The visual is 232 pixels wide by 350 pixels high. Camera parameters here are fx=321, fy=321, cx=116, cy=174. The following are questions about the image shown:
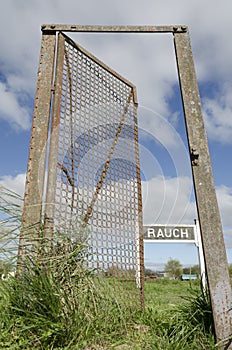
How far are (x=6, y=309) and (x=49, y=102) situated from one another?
4.71ft

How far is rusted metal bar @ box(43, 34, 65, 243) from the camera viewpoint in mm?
2098

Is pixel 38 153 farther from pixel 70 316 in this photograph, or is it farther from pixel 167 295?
pixel 167 295

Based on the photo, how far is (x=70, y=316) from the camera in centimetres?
186

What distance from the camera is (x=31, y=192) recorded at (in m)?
2.19

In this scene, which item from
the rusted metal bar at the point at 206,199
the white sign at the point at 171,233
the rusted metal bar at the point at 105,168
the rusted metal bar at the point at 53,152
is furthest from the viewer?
the white sign at the point at 171,233

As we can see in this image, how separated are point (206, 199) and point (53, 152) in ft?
3.67

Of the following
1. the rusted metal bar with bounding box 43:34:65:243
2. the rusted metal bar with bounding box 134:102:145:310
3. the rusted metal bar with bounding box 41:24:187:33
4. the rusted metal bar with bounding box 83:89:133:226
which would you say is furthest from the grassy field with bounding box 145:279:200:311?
the rusted metal bar with bounding box 41:24:187:33

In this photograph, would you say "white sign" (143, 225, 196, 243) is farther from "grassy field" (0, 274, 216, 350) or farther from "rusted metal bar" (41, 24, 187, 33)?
"rusted metal bar" (41, 24, 187, 33)

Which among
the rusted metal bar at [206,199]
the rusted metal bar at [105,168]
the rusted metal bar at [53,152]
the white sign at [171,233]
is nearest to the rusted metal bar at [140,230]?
the rusted metal bar at [105,168]

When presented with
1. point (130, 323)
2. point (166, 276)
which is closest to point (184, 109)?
point (130, 323)

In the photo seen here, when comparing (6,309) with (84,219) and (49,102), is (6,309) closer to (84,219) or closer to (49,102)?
(84,219)

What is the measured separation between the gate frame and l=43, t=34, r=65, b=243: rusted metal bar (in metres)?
0.04

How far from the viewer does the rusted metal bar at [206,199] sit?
1.98 metres

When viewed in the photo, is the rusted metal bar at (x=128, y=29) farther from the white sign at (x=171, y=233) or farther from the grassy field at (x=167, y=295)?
the white sign at (x=171, y=233)
